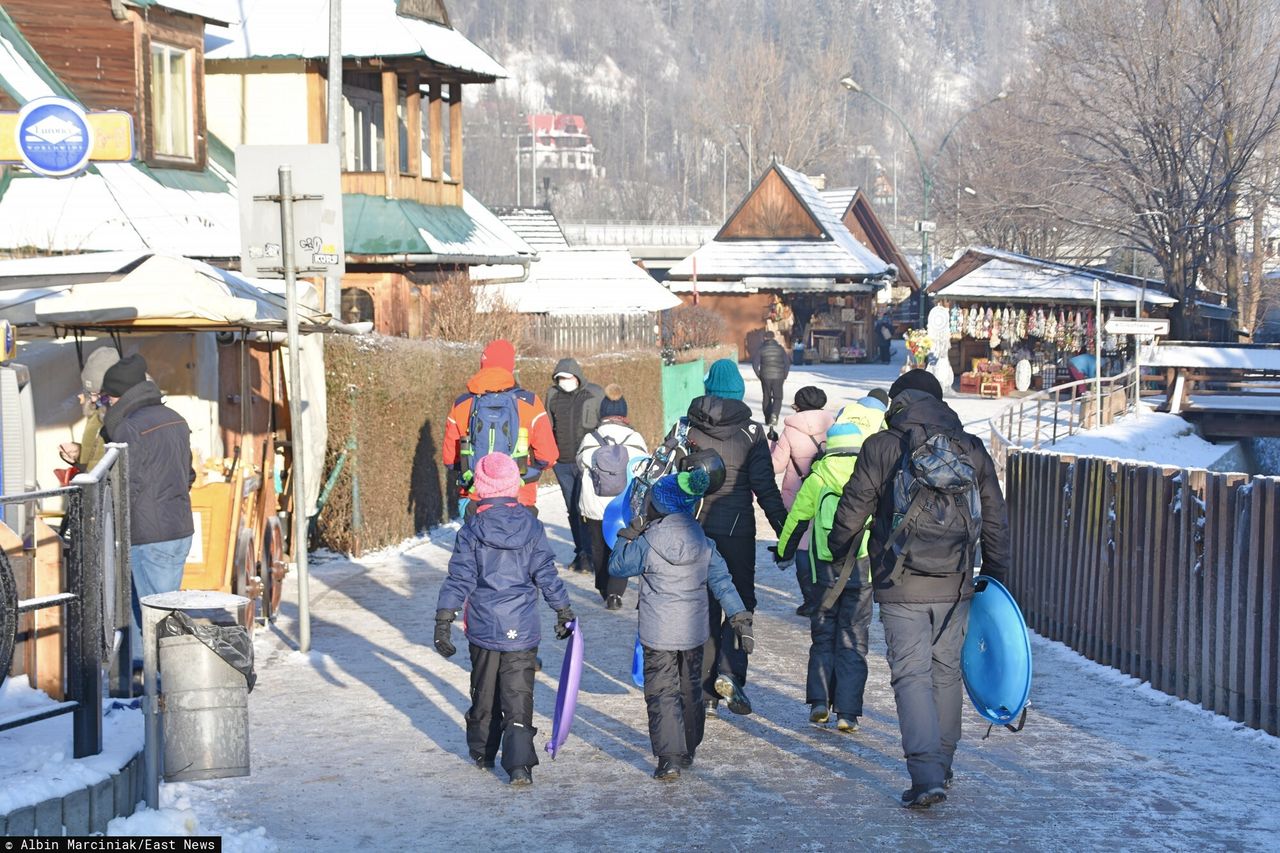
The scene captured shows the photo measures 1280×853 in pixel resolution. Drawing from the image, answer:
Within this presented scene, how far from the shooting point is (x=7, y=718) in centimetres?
594

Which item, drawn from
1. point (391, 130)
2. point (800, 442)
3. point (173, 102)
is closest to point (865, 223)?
point (391, 130)

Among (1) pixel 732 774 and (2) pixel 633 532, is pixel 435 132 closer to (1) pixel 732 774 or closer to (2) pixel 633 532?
(2) pixel 633 532

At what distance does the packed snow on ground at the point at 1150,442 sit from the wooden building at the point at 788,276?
2496 centimetres

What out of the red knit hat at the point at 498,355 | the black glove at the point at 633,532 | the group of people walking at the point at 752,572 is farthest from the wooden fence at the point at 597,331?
the black glove at the point at 633,532

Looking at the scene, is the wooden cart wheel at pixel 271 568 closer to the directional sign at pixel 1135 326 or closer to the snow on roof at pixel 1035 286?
the directional sign at pixel 1135 326

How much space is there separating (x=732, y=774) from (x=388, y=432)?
8.11 metres

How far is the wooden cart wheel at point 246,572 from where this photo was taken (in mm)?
10406

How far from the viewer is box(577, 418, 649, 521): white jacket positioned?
12898mm

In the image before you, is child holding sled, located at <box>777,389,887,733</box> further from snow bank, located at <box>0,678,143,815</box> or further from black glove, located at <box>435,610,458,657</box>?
snow bank, located at <box>0,678,143,815</box>

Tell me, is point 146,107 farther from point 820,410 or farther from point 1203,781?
point 1203,781

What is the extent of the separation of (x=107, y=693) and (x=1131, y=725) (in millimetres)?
5286

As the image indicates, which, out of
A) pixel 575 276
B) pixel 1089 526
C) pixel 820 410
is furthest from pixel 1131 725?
pixel 575 276

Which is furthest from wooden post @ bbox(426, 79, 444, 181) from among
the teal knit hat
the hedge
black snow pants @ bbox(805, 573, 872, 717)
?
black snow pants @ bbox(805, 573, 872, 717)

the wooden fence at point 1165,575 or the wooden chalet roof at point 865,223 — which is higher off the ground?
the wooden chalet roof at point 865,223
